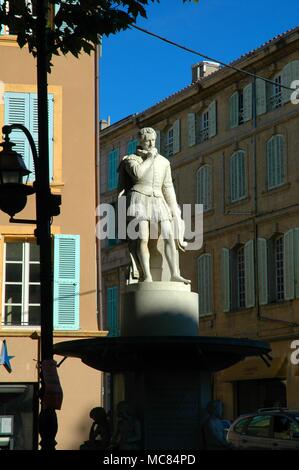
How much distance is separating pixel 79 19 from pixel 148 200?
373 centimetres

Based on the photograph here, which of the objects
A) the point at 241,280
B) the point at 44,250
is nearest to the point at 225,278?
the point at 241,280

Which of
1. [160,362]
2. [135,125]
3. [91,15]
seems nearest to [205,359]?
[160,362]

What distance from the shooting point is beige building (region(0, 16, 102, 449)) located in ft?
70.0

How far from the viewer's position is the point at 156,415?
43.0ft

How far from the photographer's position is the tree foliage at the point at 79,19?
35.1ft

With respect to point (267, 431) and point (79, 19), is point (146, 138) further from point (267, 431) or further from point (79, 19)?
point (267, 431)

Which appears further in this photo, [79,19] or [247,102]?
[247,102]

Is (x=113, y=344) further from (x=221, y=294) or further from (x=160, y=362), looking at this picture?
(x=221, y=294)

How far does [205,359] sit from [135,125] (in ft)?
111

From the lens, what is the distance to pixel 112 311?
45.1 metres

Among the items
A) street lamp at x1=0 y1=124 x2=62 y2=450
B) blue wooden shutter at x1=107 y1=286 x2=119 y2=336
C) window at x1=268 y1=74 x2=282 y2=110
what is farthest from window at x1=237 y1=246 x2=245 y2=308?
street lamp at x1=0 y1=124 x2=62 y2=450

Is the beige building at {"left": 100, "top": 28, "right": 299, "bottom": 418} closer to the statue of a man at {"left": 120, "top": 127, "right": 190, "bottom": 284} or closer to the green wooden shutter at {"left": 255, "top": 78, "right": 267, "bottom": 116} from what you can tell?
the green wooden shutter at {"left": 255, "top": 78, "right": 267, "bottom": 116}

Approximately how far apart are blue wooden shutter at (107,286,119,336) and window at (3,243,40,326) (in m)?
22.3
